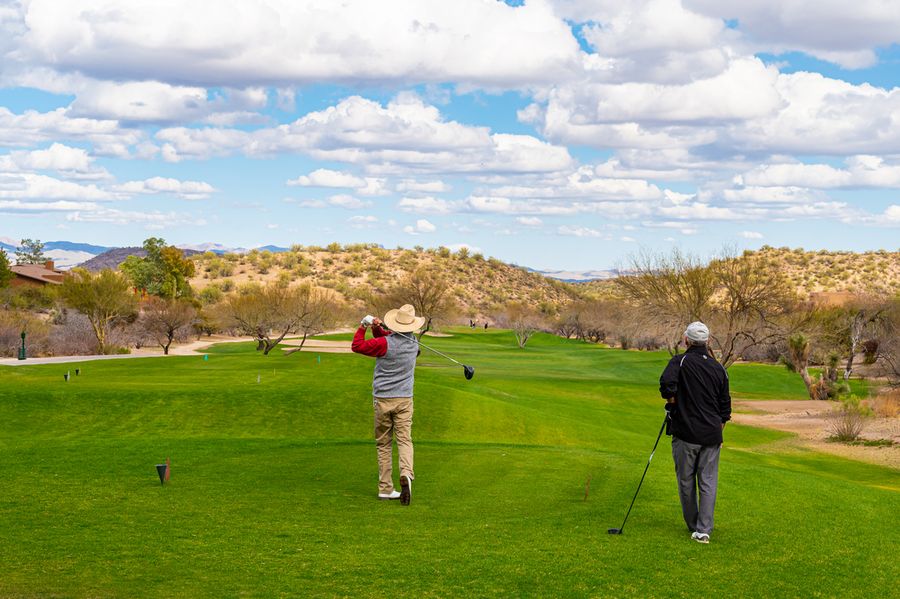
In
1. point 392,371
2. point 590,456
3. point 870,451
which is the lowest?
point 870,451

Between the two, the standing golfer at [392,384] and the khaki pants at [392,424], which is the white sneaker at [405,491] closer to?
the standing golfer at [392,384]

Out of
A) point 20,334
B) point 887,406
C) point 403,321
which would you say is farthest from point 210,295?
point 403,321

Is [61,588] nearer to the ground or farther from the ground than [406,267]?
nearer to the ground

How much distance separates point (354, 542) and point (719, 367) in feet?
15.2

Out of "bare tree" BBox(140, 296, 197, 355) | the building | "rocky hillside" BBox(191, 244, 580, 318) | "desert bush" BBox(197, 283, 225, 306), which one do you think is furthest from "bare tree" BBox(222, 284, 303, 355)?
"rocky hillside" BBox(191, 244, 580, 318)

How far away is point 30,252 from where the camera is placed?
541 ft

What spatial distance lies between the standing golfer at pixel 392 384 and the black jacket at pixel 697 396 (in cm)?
375

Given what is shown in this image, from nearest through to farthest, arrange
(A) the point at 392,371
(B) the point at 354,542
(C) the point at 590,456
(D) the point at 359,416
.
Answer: (B) the point at 354,542
(A) the point at 392,371
(C) the point at 590,456
(D) the point at 359,416

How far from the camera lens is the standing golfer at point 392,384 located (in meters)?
12.8

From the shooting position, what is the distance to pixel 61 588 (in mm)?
7988

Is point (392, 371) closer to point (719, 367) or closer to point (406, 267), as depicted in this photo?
point (719, 367)

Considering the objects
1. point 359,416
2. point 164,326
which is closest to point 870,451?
point 359,416

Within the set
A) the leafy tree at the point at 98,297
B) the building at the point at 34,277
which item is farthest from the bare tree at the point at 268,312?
the building at the point at 34,277

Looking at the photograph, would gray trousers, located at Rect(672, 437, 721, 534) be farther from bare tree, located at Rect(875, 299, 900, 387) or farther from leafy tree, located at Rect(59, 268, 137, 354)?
leafy tree, located at Rect(59, 268, 137, 354)
